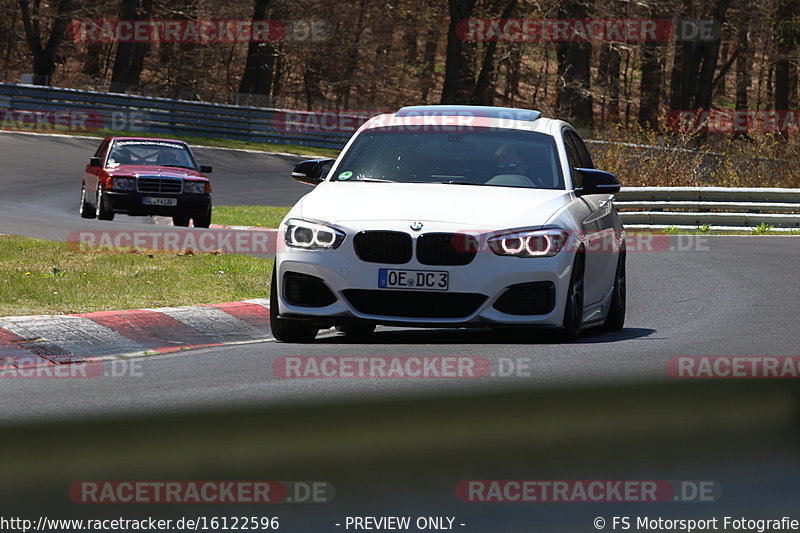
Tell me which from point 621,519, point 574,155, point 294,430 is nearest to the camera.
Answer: point 621,519

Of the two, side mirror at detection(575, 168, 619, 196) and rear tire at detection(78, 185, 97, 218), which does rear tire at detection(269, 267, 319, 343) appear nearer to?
side mirror at detection(575, 168, 619, 196)

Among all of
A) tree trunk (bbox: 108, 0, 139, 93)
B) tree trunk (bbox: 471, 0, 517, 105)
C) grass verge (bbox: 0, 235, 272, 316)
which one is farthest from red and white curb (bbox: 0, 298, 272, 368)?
tree trunk (bbox: 471, 0, 517, 105)

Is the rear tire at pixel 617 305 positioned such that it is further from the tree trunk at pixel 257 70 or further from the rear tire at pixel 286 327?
the tree trunk at pixel 257 70

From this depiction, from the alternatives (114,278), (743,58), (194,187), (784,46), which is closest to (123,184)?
(194,187)

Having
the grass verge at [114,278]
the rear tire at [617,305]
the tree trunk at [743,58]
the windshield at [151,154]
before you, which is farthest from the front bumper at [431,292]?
the tree trunk at [743,58]

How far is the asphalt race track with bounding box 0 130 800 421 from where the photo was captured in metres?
7.66

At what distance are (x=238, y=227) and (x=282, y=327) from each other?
48.3 ft

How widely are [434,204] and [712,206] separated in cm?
1658

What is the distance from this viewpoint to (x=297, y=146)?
4700 cm

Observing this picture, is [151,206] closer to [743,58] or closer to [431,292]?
[431,292]

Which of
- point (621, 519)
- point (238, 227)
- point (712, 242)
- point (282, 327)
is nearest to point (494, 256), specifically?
→ point (282, 327)

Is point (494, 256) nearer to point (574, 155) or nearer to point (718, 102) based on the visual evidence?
point (574, 155)

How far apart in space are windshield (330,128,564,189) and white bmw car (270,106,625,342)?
0.4 inches

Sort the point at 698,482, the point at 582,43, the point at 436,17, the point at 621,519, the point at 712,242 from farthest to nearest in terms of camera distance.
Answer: the point at 436,17, the point at 582,43, the point at 712,242, the point at 698,482, the point at 621,519
